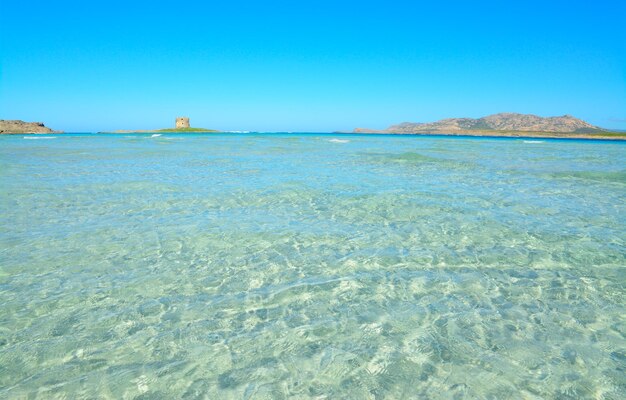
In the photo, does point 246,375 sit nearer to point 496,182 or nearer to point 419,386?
point 419,386

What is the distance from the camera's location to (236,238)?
638 cm

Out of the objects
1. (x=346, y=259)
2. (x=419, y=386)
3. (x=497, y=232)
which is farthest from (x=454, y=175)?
(x=419, y=386)

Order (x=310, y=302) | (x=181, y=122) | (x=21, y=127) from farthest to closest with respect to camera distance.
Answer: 1. (x=181, y=122)
2. (x=21, y=127)
3. (x=310, y=302)

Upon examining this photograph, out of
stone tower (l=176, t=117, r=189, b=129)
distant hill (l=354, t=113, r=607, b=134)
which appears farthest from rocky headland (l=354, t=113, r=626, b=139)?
stone tower (l=176, t=117, r=189, b=129)

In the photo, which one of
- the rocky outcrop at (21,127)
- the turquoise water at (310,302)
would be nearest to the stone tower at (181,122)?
the rocky outcrop at (21,127)

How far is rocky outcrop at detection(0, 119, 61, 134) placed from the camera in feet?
361

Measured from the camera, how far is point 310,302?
4.15m

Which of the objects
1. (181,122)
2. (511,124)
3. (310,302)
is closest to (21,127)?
(181,122)

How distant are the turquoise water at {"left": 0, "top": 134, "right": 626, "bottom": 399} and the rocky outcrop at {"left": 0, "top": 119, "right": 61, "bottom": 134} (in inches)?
5232

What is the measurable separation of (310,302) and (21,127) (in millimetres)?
144097

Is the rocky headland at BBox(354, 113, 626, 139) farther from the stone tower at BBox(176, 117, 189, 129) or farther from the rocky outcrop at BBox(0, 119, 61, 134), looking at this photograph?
the rocky outcrop at BBox(0, 119, 61, 134)

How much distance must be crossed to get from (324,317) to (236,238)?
9.76 ft

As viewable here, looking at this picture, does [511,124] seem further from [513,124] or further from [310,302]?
[310,302]

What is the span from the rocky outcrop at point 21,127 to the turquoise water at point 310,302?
133 meters
